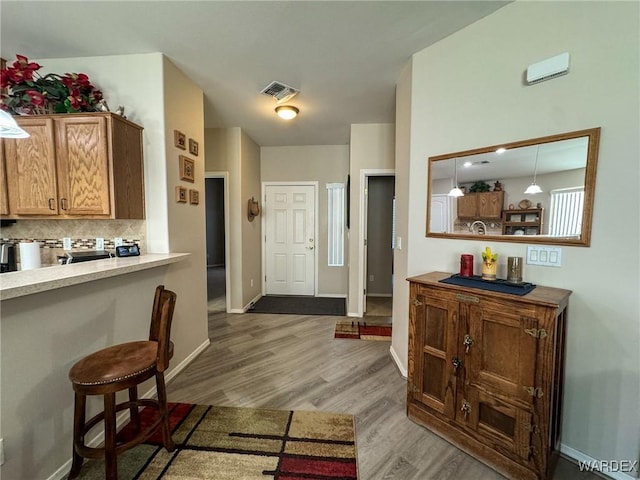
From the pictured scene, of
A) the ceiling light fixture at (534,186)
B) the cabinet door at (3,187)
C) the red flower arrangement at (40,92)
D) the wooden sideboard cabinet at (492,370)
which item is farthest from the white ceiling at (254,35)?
the wooden sideboard cabinet at (492,370)

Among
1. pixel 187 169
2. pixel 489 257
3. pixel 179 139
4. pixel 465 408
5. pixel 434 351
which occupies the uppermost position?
pixel 179 139

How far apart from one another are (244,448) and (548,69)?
276cm

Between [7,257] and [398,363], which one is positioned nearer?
[7,257]

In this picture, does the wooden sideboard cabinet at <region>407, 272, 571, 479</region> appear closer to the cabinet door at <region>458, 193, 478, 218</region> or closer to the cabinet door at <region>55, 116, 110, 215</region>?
the cabinet door at <region>458, 193, 478, 218</region>

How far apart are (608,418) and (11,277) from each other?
3.02m

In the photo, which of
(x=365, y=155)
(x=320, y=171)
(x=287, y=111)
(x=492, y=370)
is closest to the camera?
(x=492, y=370)

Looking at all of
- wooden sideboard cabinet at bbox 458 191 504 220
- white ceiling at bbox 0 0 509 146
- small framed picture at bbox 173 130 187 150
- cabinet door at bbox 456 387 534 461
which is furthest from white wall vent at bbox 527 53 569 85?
small framed picture at bbox 173 130 187 150

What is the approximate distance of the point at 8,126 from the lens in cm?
149

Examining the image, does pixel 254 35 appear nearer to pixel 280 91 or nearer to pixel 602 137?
pixel 280 91

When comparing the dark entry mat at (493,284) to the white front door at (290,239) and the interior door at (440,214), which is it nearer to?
the interior door at (440,214)

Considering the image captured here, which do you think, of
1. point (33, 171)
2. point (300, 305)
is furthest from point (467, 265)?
point (33, 171)

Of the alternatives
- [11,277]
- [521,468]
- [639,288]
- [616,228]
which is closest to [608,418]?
[521,468]

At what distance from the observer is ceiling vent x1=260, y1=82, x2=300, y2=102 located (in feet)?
8.44

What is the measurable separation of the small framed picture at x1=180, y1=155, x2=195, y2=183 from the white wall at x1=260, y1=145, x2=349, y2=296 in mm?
2252
